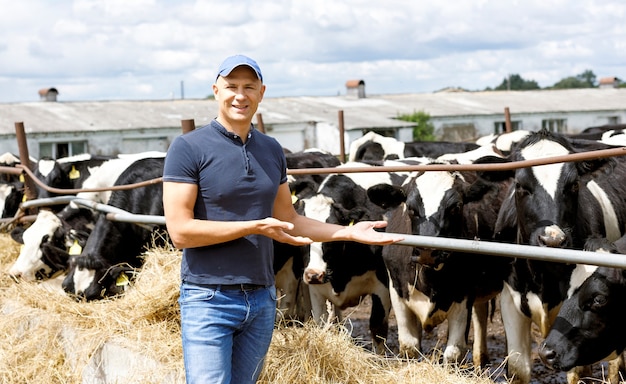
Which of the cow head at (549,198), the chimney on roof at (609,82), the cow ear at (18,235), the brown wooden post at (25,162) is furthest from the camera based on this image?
the chimney on roof at (609,82)

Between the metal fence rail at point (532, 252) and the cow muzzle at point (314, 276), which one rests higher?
the metal fence rail at point (532, 252)

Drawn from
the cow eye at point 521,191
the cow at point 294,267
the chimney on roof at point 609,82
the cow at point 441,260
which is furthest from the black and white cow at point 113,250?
the chimney on roof at point 609,82

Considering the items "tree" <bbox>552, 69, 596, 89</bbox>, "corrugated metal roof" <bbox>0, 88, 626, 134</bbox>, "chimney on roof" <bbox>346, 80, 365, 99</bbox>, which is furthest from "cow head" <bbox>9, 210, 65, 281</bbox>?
"tree" <bbox>552, 69, 596, 89</bbox>

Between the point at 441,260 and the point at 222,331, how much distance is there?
2.36 metres

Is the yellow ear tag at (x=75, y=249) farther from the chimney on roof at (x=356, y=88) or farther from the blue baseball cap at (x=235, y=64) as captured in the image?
the chimney on roof at (x=356, y=88)

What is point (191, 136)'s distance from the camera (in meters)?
3.20

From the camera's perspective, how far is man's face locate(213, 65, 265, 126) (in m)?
3.21

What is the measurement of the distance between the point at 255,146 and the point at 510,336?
278 centimetres

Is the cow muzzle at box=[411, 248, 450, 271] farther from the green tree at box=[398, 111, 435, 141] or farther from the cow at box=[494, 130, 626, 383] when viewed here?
the green tree at box=[398, 111, 435, 141]

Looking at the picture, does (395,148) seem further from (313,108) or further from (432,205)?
(313,108)

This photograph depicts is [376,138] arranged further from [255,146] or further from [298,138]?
[298,138]

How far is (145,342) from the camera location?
484 centimetres

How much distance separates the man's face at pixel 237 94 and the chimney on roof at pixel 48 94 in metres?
31.3

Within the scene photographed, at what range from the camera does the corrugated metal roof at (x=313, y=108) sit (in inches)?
1133
